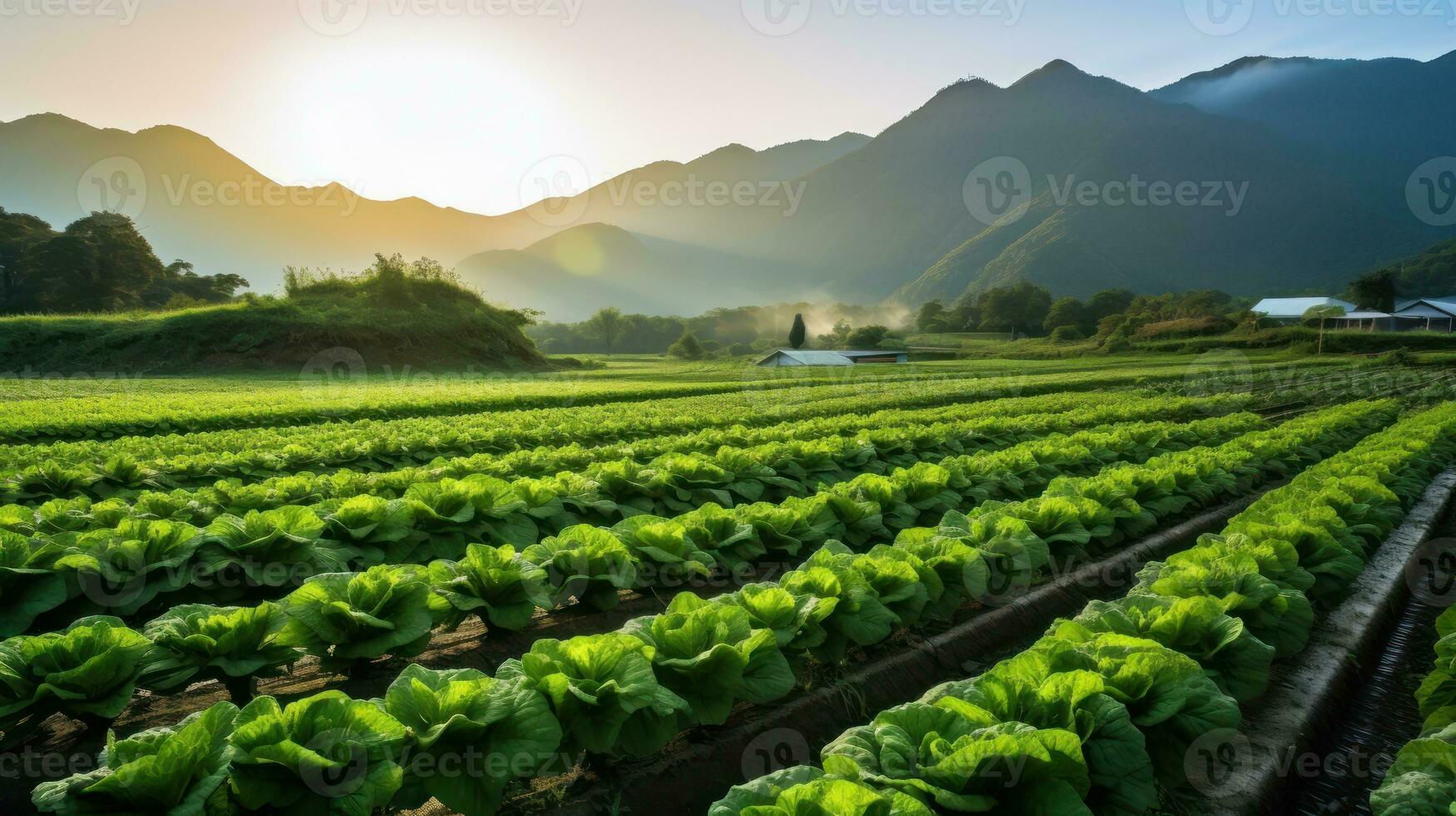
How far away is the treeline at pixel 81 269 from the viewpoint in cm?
5325

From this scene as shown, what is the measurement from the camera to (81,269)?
54469 millimetres

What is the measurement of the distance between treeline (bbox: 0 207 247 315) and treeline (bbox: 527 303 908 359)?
54740 millimetres

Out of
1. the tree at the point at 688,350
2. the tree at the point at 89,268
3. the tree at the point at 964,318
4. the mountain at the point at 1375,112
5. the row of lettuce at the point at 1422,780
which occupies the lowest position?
the row of lettuce at the point at 1422,780

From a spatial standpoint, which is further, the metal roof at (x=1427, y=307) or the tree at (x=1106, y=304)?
the tree at (x=1106, y=304)

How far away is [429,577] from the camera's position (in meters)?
3.97

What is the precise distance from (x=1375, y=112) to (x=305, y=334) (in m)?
253

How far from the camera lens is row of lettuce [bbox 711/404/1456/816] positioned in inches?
83.4

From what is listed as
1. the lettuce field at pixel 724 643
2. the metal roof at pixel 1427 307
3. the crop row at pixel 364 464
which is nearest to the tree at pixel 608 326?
the crop row at pixel 364 464

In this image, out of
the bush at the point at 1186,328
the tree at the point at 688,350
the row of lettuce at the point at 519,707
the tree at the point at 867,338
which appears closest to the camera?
the row of lettuce at the point at 519,707

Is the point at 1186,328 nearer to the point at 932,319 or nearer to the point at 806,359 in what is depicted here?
the point at 806,359

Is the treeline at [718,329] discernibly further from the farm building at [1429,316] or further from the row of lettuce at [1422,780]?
the row of lettuce at [1422,780]

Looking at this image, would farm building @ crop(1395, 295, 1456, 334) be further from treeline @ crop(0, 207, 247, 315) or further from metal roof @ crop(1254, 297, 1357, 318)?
treeline @ crop(0, 207, 247, 315)

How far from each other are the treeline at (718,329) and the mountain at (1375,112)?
124224 millimetres

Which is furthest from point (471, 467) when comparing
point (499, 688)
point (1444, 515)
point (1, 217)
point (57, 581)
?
point (1, 217)
